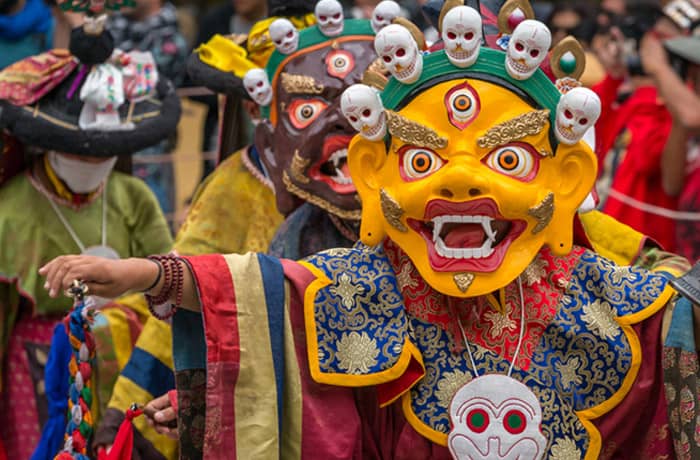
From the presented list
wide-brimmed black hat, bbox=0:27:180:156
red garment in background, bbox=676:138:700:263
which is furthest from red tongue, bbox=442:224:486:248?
red garment in background, bbox=676:138:700:263

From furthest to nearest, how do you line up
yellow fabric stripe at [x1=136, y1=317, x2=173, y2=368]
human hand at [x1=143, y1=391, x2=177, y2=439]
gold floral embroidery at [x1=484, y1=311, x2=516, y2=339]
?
yellow fabric stripe at [x1=136, y1=317, x2=173, y2=368] < human hand at [x1=143, y1=391, x2=177, y2=439] < gold floral embroidery at [x1=484, y1=311, x2=516, y2=339]

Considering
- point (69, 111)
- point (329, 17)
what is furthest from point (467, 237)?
point (69, 111)

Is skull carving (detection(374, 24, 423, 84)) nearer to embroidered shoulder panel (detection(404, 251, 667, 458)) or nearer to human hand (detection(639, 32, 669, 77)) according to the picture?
embroidered shoulder panel (detection(404, 251, 667, 458))

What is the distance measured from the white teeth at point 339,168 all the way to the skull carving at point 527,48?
3.04ft

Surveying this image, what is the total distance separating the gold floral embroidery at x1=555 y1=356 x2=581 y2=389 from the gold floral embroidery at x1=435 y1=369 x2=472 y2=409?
219mm

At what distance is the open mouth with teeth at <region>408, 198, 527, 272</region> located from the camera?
3531 mm

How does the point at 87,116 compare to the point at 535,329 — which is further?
the point at 87,116

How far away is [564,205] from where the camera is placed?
144 inches

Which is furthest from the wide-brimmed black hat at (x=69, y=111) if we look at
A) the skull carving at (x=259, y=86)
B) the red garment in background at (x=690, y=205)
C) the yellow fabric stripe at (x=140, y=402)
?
the red garment in background at (x=690, y=205)

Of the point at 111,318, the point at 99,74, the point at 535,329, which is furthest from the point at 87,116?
the point at 535,329

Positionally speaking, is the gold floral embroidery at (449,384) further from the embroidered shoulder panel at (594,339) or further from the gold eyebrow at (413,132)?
the gold eyebrow at (413,132)

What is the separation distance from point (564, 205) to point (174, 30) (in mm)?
4396

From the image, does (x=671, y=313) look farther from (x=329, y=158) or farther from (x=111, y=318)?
(x=111, y=318)

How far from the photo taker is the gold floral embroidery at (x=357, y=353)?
365 centimetres
